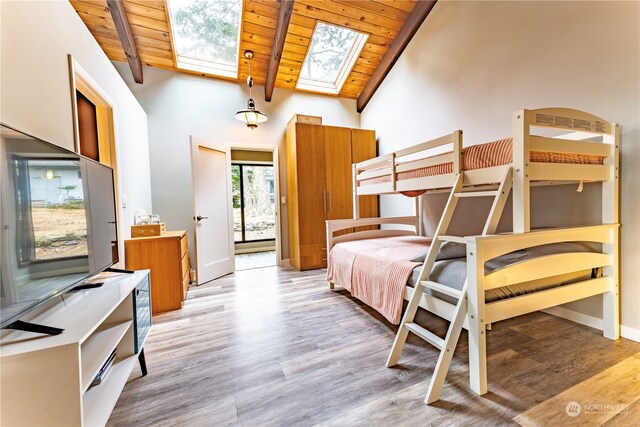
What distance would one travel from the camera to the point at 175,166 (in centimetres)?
357

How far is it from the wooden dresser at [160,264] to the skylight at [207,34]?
8.63 feet

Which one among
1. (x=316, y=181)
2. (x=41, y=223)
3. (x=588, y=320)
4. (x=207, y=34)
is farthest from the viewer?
(x=316, y=181)

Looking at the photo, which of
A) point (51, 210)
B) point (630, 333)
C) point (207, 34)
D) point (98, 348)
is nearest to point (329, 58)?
point (207, 34)

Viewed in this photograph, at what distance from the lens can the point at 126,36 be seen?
276cm

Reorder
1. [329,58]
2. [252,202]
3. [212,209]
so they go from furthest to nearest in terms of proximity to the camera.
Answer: [252,202], [329,58], [212,209]

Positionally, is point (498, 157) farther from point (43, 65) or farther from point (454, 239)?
point (43, 65)

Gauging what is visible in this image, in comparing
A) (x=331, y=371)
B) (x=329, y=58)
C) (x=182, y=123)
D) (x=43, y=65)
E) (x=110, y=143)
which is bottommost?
(x=331, y=371)

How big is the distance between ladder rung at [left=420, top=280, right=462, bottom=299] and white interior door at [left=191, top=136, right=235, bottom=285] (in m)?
2.69

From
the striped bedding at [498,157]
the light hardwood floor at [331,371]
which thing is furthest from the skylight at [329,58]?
the light hardwood floor at [331,371]

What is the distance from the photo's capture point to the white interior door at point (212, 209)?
312 cm

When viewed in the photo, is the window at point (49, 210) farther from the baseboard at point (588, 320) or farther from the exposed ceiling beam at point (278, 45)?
the baseboard at point (588, 320)

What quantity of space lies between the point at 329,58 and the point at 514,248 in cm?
385

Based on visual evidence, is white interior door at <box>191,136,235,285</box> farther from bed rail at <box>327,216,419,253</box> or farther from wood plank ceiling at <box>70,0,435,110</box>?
bed rail at <box>327,216,419,253</box>

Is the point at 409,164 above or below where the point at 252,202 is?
above
